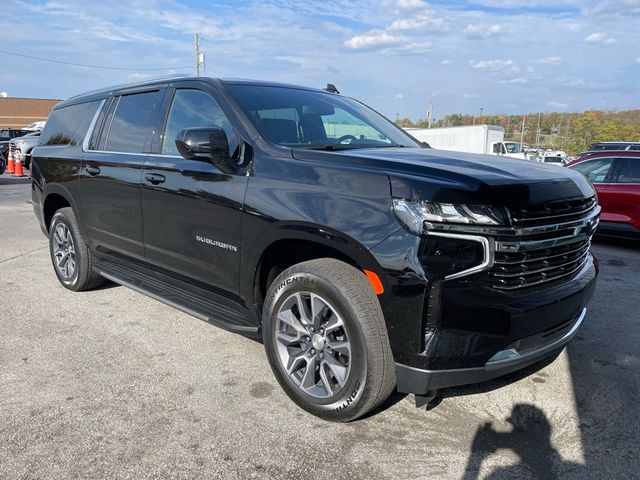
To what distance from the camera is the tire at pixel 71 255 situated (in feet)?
16.5

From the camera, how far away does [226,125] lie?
137 inches

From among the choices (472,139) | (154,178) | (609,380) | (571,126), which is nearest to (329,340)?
(154,178)

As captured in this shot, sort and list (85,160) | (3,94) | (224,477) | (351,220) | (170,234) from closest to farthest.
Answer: (224,477), (351,220), (170,234), (85,160), (3,94)

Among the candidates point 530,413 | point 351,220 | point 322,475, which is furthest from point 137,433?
point 530,413

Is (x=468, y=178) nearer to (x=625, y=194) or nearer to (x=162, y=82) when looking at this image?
(x=162, y=82)

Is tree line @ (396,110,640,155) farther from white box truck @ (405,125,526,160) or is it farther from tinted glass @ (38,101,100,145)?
tinted glass @ (38,101,100,145)

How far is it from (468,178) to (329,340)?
1129mm

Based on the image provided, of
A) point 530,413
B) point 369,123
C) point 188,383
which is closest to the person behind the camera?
point 530,413

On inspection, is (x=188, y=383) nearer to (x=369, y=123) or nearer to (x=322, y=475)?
(x=322, y=475)

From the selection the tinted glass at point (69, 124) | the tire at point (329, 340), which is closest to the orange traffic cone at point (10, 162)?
the tinted glass at point (69, 124)

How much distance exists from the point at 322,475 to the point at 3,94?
79.4 m

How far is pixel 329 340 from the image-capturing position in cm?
288

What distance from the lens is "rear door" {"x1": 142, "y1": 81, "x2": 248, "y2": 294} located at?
3.33 meters

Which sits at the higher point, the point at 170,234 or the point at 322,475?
the point at 170,234
